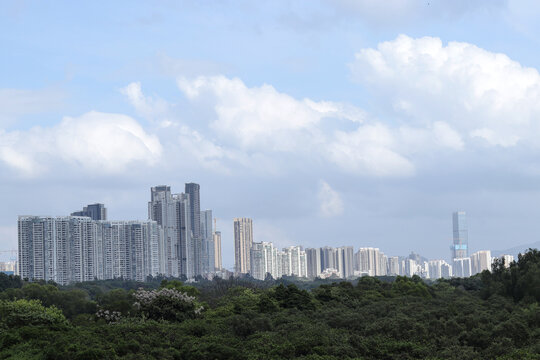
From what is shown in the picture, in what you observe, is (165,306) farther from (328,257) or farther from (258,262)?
(328,257)

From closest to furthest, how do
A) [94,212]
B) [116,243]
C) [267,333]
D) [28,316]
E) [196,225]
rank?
1. [267,333]
2. [28,316]
3. [116,243]
4. [196,225]
5. [94,212]

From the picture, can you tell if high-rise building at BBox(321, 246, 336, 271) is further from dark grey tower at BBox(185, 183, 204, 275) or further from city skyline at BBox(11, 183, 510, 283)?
dark grey tower at BBox(185, 183, 204, 275)

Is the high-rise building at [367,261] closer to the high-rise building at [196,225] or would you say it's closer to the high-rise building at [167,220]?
the high-rise building at [196,225]

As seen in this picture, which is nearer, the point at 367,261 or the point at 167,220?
the point at 167,220

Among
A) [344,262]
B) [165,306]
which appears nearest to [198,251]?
[344,262]

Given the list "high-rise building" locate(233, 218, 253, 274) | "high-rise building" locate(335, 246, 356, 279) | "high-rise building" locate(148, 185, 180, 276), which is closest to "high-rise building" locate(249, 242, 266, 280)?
"high-rise building" locate(233, 218, 253, 274)

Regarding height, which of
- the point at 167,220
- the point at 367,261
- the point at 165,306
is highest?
the point at 167,220

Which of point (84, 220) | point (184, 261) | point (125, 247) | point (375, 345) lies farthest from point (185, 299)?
point (184, 261)
